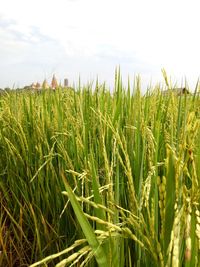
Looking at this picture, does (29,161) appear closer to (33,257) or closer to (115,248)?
(33,257)

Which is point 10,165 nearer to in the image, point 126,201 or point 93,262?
point 126,201

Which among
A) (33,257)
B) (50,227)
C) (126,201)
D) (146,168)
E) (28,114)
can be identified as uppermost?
(28,114)

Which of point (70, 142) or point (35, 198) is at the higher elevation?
point (70, 142)

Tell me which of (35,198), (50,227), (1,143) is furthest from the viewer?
(1,143)

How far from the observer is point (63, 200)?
1.36 m

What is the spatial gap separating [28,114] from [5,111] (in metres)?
0.13

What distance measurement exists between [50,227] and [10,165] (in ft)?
1.73

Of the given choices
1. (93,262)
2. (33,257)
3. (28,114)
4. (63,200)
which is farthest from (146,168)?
(28,114)

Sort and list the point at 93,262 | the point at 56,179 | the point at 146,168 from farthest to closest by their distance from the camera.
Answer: the point at 56,179, the point at 146,168, the point at 93,262

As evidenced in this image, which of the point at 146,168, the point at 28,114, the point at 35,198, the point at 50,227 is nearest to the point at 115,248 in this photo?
the point at 146,168

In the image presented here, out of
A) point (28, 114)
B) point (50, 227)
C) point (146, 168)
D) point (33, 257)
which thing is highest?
point (28, 114)

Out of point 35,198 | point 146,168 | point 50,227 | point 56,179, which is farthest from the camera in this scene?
point 35,198

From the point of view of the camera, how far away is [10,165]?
5.70 feet

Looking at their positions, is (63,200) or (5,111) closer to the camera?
(63,200)
